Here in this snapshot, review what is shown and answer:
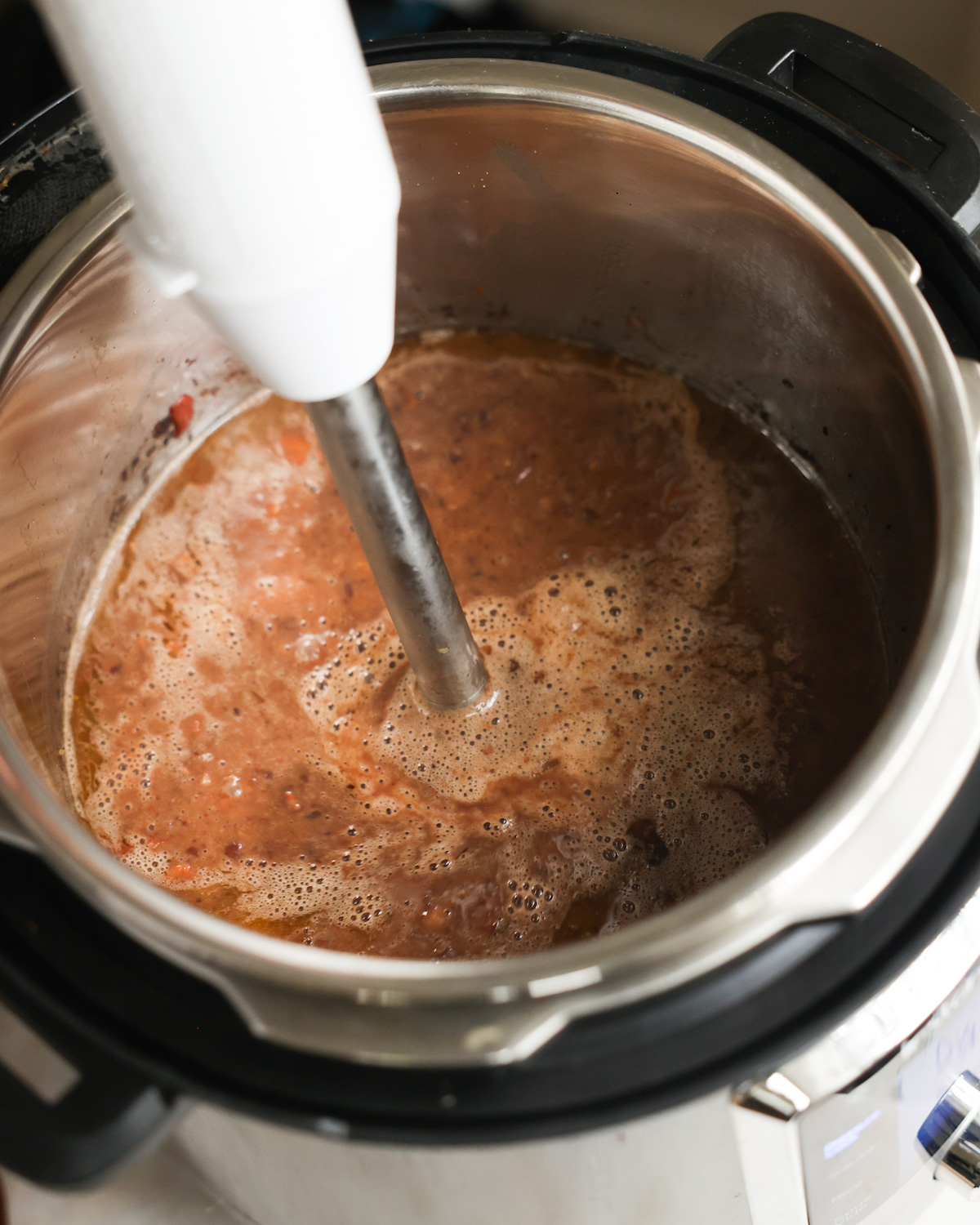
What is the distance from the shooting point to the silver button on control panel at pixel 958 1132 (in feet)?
2.22

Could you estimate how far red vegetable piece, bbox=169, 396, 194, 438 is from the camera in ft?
3.22

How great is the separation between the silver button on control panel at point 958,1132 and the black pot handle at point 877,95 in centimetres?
58

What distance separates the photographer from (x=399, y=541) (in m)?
0.67

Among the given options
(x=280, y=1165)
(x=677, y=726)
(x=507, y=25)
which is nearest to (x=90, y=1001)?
(x=280, y=1165)

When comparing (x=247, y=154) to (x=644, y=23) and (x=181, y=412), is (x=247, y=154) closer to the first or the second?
(x=181, y=412)

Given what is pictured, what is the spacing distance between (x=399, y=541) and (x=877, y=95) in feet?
1.61

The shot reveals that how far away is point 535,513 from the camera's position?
37.9 inches

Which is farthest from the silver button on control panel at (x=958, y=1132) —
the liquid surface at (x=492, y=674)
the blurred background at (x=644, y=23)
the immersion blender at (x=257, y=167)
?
the blurred background at (x=644, y=23)

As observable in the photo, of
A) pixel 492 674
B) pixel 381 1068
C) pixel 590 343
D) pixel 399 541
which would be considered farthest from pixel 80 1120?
pixel 590 343

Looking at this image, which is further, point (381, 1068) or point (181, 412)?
point (181, 412)

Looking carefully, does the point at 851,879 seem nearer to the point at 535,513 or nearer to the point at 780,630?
the point at 780,630

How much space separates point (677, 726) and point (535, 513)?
0.24 meters

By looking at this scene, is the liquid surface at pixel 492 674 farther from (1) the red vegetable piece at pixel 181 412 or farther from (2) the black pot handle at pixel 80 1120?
(2) the black pot handle at pixel 80 1120

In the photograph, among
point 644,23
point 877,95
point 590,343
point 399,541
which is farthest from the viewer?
point 644,23
